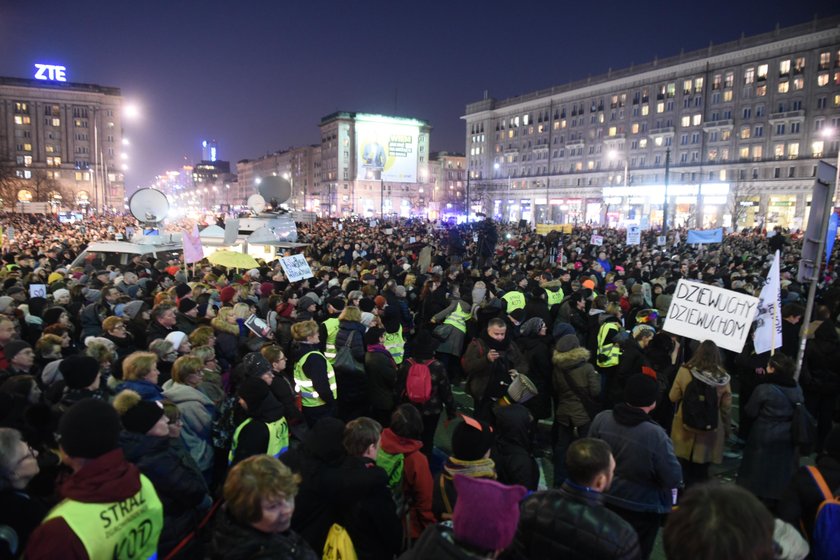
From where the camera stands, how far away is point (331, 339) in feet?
22.3

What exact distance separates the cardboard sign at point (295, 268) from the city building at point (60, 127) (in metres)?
110

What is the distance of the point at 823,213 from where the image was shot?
5824mm

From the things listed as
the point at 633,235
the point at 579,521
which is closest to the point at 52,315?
the point at 579,521

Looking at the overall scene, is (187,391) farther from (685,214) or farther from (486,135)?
(486,135)

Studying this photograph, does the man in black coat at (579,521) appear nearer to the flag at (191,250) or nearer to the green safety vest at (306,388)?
the green safety vest at (306,388)

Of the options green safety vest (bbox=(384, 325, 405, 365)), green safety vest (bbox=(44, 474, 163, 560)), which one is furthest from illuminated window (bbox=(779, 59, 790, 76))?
green safety vest (bbox=(44, 474, 163, 560))

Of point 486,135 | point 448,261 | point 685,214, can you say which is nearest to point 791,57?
point 685,214

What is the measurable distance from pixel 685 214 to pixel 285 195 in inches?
2813

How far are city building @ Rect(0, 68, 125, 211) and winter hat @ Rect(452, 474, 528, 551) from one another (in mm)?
118682

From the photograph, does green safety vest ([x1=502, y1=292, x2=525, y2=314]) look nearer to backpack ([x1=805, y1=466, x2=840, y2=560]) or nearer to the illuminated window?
backpack ([x1=805, y1=466, x2=840, y2=560])

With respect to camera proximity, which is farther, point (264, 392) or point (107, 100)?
point (107, 100)

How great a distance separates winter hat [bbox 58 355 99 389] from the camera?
4246 millimetres

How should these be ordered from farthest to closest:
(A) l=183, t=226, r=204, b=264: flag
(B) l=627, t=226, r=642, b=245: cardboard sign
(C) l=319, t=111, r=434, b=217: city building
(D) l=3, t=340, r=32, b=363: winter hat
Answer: (C) l=319, t=111, r=434, b=217: city building → (B) l=627, t=226, r=642, b=245: cardboard sign → (A) l=183, t=226, r=204, b=264: flag → (D) l=3, t=340, r=32, b=363: winter hat

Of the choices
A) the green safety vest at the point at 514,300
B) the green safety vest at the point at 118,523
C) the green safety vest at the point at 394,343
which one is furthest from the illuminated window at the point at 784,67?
the green safety vest at the point at 118,523
